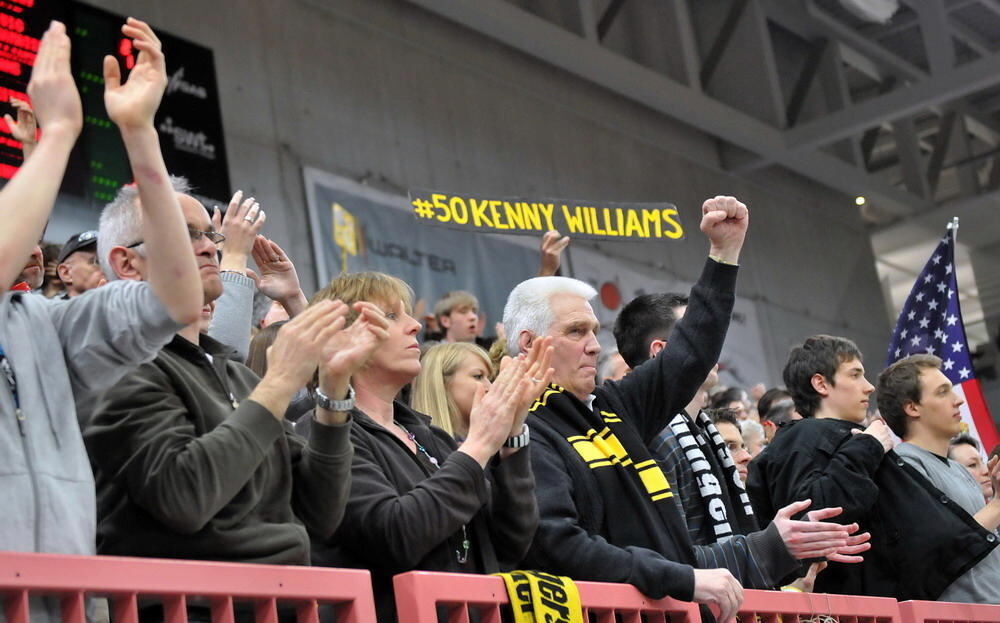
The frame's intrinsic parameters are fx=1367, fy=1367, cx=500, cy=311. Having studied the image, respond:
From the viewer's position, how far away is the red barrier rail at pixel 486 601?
92.8 inches

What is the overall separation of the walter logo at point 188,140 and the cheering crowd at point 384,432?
371 centimetres

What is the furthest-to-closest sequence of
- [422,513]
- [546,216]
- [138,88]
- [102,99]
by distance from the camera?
1. [102,99]
2. [546,216]
3. [422,513]
4. [138,88]

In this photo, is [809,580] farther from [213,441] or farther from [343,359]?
[213,441]

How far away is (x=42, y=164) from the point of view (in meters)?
2.09

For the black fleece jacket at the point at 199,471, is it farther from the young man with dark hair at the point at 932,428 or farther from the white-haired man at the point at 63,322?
the young man with dark hair at the point at 932,428

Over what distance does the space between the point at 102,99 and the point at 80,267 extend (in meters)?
4.15

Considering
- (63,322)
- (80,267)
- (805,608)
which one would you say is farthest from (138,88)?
(805,608)

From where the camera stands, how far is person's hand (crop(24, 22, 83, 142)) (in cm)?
215

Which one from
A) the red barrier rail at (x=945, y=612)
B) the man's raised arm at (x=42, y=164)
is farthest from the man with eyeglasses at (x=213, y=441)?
the red barrier rail at (x=945, y=612)

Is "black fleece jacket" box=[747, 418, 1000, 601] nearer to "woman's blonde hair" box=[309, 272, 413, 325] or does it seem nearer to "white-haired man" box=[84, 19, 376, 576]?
"woman's blonde hair" box=[309, 272, 413, 325]

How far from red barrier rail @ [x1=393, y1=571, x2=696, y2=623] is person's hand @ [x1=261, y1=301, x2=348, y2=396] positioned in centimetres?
41

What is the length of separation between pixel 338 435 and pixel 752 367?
36.6 ft

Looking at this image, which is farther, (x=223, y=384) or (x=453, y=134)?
(x=453, y=134)

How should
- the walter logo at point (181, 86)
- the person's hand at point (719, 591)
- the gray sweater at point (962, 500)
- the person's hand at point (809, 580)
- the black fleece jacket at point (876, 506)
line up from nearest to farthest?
the person's hand at point (719, 591), the person's hand at point (809, 580), the black fleece jacket at point (876, 506), the gray sweater at point (962, 500), the walter logo at point (181, 86)
